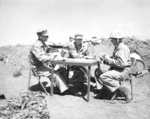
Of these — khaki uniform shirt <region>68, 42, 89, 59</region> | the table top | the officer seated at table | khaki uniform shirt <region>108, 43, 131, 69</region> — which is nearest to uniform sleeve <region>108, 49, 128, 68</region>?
khaki uniform shirt <region>108, 43, 131, 69</region>

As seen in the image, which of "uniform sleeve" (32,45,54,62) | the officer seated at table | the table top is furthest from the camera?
the officer seated at table

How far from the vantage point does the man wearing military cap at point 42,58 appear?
217 inches

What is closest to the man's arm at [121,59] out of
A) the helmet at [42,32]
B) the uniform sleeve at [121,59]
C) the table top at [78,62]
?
the uniform sleeve at [121,59]

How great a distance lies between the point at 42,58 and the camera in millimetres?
5496

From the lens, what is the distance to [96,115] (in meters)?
4.22

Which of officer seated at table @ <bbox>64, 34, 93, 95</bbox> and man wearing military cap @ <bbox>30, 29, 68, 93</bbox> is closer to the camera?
man wearing military cap @ <bbox>30, 29, 68, 93</bbox>

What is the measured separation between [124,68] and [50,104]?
2218mm

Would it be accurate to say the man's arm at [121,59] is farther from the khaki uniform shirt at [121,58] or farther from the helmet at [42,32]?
the helmet at [42,32]

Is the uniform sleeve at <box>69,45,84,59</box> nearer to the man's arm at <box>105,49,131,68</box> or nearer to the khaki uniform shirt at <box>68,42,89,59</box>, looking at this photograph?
the khaki uniform shirt at <box>68,42,89,59</box>

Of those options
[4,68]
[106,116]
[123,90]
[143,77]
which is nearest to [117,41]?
[123,90]

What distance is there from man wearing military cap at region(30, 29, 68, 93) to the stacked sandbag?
1533mm

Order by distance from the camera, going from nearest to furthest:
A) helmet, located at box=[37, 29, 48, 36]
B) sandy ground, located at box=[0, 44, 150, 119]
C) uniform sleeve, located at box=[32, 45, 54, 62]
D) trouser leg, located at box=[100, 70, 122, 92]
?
sandy ground, located at box=[0, 44, 150, 119] < trouser leg, located at box=[100, 70, 122, 92] < uniform sleeve, located at box=[32, 45, 54, 62] < helmet, located at box=[37, 29, 48, 36]

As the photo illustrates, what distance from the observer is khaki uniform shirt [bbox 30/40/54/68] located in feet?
18.0

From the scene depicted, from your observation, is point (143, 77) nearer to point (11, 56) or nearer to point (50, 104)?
point (50, 104)
